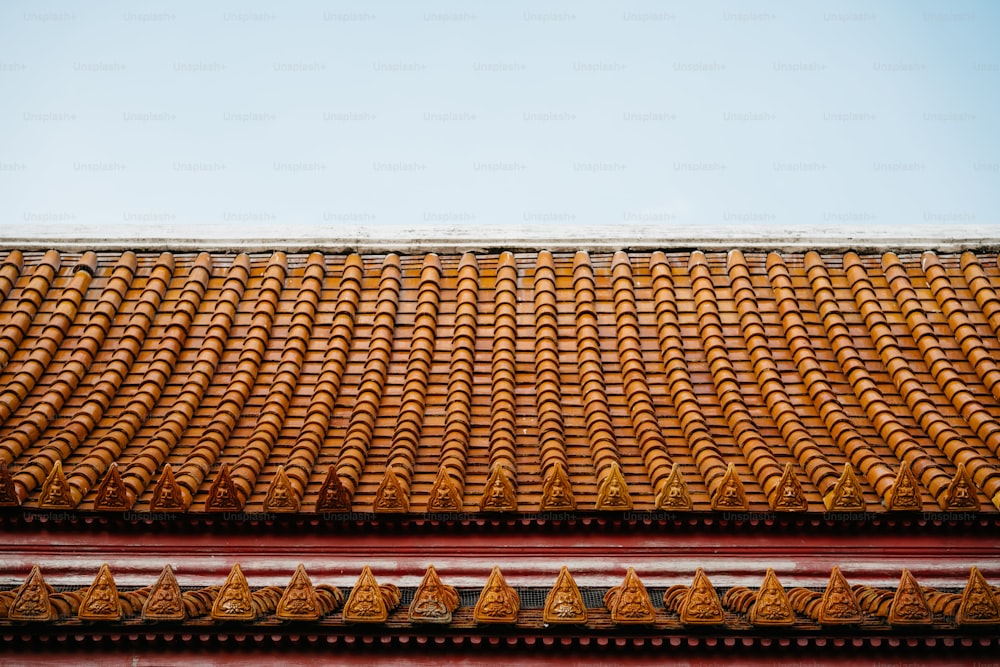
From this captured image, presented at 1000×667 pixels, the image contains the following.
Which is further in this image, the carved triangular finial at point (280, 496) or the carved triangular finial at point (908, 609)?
the carved triangular finial at point (280, 496)

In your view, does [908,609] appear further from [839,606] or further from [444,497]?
[444,497]

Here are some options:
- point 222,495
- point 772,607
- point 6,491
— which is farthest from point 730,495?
point 6,491

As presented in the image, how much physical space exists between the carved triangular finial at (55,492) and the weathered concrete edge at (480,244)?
4916 mm

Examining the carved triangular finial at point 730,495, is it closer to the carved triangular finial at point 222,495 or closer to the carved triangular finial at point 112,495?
the carved triangular finial at point 222,495

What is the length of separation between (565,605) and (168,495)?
381cm

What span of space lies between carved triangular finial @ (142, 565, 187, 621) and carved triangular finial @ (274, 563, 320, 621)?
829mm

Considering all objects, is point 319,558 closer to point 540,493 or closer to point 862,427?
point 540,493

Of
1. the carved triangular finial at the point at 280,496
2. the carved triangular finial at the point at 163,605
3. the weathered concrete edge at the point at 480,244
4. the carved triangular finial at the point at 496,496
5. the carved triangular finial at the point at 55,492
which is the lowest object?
the carved triangular finial at the point at 163,605

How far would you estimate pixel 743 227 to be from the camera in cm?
1484

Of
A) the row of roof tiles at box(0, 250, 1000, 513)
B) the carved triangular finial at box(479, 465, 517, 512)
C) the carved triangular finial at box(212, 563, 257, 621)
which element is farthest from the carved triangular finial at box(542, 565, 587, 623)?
the carved triangular finial at box(212, 563, 257, 621)

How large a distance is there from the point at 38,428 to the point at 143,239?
376 cm

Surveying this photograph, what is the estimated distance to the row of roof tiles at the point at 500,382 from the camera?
10531 millimetres

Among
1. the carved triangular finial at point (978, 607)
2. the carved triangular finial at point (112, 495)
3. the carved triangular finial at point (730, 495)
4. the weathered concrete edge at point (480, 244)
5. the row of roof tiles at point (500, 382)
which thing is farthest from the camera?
the weathered concrete edge at point (480, 244)

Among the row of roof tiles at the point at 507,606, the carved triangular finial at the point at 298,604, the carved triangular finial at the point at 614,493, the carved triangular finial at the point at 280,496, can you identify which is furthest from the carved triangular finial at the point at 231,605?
the carved triangular finial at the point at 614,493
